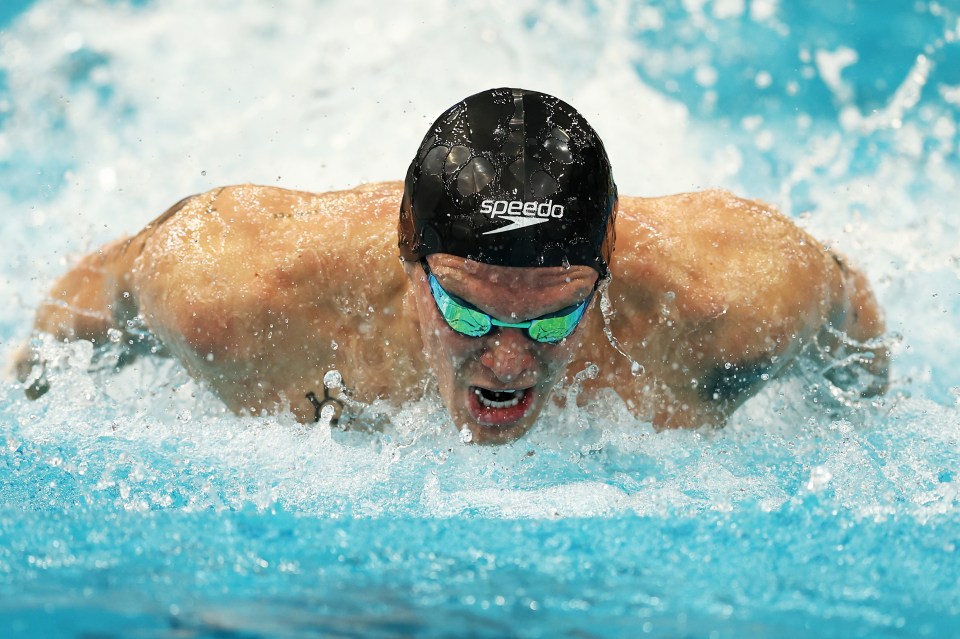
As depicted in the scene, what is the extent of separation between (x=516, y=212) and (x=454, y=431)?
75 centimetres

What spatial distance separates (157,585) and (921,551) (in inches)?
68.4

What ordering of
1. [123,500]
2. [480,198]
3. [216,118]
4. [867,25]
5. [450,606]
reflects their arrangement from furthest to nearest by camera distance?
1. [867,25]
2. [216,118]
3. [123,500]
4. [480,198]
5. [450,606]

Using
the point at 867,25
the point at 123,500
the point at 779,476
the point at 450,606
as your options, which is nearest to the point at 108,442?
the point at 123,500

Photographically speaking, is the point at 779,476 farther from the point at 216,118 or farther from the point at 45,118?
the point at 45,118

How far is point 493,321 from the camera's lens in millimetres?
2670

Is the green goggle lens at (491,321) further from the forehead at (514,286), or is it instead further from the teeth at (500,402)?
the teeth at (500,402)

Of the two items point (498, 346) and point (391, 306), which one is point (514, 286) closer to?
point (498, 346)

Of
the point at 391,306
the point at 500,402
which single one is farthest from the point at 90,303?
the point at 500,402

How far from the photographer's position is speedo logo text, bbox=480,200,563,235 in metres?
2.57

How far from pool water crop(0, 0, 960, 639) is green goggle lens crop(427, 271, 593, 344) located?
1.55 ft

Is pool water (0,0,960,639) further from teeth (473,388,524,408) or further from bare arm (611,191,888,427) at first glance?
teeth (473,388,524,408)

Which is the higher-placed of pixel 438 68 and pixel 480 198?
pixel 480 198

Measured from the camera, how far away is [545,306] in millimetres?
2646

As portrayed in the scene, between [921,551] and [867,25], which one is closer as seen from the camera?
[921,551]
